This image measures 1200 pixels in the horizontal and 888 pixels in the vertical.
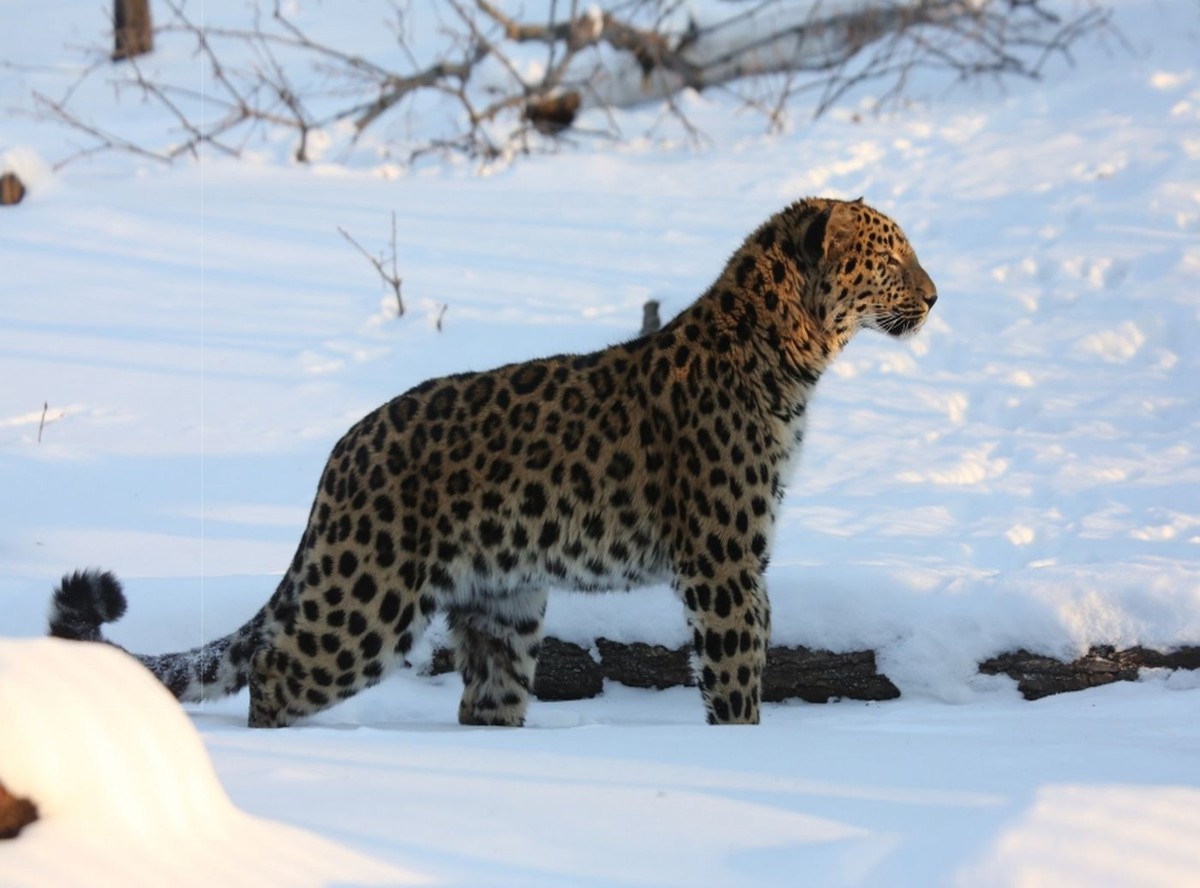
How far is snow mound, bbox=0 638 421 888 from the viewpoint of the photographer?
11.3 ft

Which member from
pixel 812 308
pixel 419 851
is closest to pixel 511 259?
pixel 812 308

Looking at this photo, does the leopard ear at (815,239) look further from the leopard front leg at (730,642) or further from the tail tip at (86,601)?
the tail tip at (86,601)

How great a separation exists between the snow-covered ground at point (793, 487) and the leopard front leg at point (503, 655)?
0.24 metres

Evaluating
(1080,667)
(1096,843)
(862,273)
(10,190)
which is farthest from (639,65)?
(1096,843)

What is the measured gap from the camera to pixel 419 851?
3.92 meters

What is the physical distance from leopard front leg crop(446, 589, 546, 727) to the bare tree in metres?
10.1

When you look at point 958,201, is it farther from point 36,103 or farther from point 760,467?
point 36,103

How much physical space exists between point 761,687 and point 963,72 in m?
12.0

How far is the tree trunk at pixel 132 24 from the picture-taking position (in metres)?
21.0

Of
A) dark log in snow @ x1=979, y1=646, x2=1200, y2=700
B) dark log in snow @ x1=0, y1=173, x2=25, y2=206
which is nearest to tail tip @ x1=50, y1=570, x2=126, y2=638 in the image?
dark log in snow @ x1=979, y1=646, x2=1200, y2=700

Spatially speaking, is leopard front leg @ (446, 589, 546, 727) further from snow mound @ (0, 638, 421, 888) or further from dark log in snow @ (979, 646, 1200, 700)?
snow mound @ (0, 638, 421, 888)

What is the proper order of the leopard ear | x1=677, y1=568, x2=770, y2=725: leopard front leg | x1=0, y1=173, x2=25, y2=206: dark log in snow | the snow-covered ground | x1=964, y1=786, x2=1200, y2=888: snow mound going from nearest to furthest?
x1=964, y1=786, x2=1200, y2=888: snow mound
the snow-covered ground
x1=677, y1=568, x2=770, y2=725: leopard front leg
the leopard ear
x1=0, y1=173, x2=25, y2=206: dark log in snow

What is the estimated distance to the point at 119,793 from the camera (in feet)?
11.8

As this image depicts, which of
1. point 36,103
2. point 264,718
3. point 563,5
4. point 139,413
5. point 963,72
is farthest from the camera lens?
point 563,5
